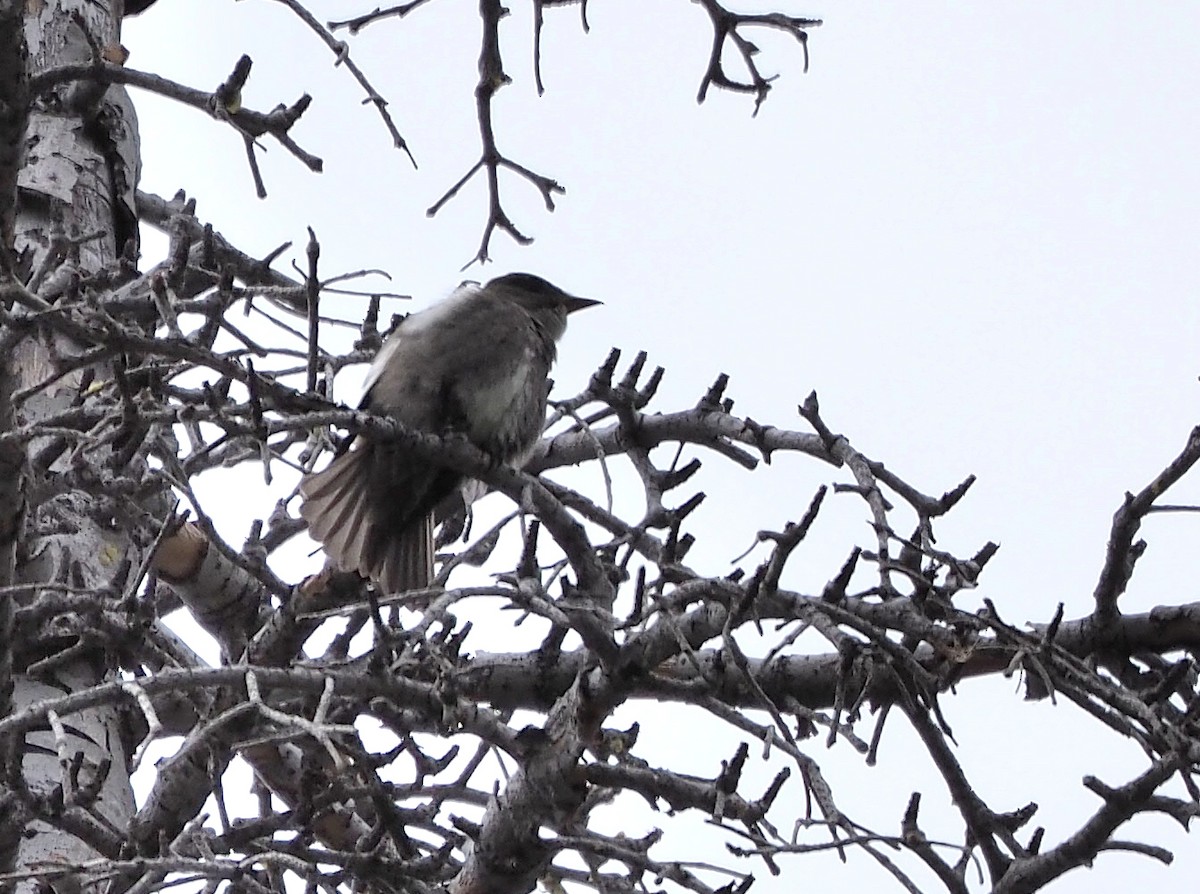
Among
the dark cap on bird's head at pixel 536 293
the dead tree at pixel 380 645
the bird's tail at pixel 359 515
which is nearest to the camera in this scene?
the dead tree at pixel 380 645

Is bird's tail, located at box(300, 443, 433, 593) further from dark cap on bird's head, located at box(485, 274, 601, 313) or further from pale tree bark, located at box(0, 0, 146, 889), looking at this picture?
dark cap on bird's head, located at box(485, 274, 601, 313)

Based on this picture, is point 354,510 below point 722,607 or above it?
above

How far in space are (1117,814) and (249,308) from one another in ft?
7.98

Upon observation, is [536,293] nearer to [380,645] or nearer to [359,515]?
[359,515]

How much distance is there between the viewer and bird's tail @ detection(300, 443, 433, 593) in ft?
15.1

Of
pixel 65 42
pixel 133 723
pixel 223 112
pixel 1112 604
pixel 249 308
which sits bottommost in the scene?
pixel 133 723

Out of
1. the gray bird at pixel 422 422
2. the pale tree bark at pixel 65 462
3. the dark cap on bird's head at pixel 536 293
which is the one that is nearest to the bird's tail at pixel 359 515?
the gray bird at pixel 422 422

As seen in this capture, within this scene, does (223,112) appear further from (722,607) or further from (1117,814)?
(1117,814)

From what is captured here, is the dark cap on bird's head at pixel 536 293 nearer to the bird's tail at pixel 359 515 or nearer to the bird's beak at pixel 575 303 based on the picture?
the bird's beak at pixel 575 303

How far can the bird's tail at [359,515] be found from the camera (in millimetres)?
4613

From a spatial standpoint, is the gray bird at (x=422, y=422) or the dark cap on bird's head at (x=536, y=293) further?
the dark cap on bird's head at (x=536, y=293)

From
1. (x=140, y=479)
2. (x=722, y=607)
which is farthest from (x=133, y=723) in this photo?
(x=722, y=607)

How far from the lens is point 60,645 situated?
11.7ft

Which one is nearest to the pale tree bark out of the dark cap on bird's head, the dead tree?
the dead tree
